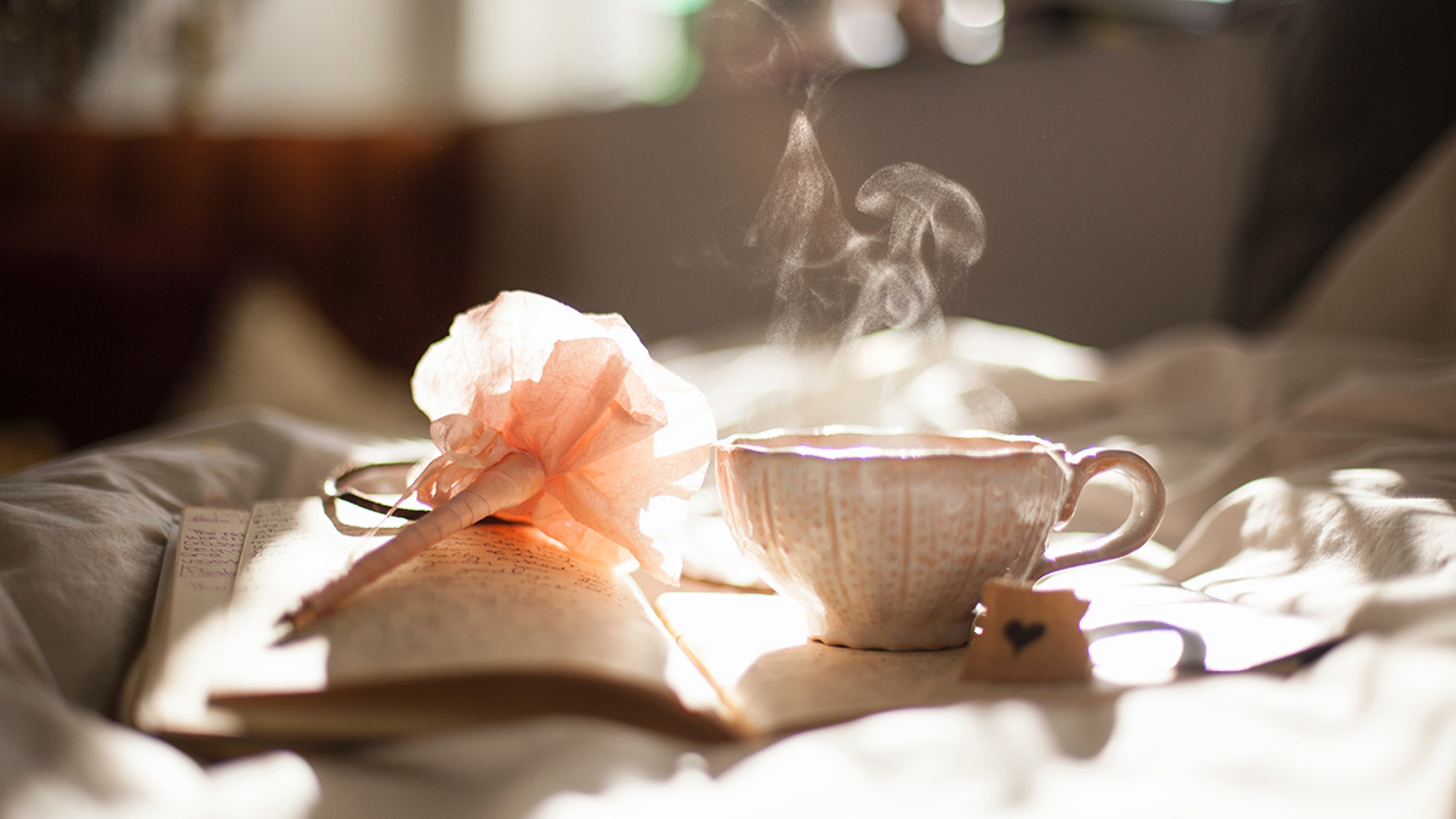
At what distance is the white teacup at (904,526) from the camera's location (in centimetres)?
43

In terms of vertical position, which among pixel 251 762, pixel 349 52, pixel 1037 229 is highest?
pixel 349 52

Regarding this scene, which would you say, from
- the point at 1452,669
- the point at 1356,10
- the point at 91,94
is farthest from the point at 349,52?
the point at 1452,669

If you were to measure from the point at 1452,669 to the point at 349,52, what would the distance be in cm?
315

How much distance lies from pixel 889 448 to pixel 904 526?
0.11 meters

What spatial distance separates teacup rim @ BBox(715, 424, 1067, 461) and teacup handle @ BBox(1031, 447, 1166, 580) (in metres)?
0.02

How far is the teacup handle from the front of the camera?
48cm

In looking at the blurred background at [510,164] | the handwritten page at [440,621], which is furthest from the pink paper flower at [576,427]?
the blurred background at [510,164]

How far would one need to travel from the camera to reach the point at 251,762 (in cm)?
34

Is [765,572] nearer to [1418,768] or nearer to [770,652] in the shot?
[770,652]

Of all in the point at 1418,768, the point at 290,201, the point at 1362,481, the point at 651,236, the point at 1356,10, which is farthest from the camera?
the point at 290,201

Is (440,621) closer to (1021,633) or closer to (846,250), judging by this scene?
(1021,633)

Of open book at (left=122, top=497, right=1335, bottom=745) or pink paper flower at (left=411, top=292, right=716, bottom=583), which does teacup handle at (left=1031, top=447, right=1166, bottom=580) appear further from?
pink paper flower at (left=411, top=292, right=716, bottom=583)

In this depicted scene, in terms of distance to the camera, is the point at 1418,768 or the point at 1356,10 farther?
the point at 1356,10

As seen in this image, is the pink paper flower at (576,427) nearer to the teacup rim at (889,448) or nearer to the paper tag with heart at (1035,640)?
the teacup rim at (889,448)
